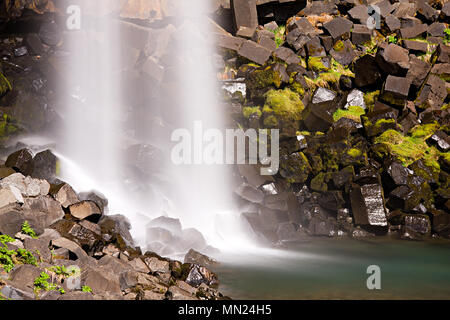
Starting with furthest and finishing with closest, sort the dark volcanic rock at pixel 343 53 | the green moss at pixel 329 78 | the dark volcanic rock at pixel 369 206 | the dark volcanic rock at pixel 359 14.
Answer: the dark volcanic rock at pixel 359 14, the dark volcanic rock at pixel 343 53, the green moss at pixel 329 78, the dark volcanic rock at pixel 369 206

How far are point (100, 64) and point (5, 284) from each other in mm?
13445

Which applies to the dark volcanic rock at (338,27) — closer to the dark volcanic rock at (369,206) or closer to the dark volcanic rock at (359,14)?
the dark volcanic rock at (359,14)

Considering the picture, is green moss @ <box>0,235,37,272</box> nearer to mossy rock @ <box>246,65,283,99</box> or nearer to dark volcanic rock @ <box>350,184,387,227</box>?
dark volcanic rock @ <box>350,184,387,227</box>

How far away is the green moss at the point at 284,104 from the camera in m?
14.8

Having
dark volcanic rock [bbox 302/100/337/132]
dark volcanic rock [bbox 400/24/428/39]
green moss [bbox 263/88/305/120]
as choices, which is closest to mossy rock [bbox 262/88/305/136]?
green moss [bbox 263/88/305/120]

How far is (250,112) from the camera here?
50.7 feet

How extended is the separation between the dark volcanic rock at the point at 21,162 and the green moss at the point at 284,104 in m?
7.94

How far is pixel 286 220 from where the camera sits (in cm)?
1282

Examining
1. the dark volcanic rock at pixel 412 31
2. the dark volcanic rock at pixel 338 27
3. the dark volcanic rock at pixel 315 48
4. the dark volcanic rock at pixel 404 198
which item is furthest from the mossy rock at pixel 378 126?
the dark volcanic rock at pixel 412 31

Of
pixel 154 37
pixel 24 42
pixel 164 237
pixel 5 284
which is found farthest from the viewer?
pixel 154 37

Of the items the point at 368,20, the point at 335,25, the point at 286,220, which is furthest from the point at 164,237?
the point at 368,20

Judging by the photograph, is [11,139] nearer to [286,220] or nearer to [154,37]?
[154,37]

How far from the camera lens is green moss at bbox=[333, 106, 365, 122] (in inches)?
599

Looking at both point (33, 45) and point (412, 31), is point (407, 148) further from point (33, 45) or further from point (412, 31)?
point (33, 45)
